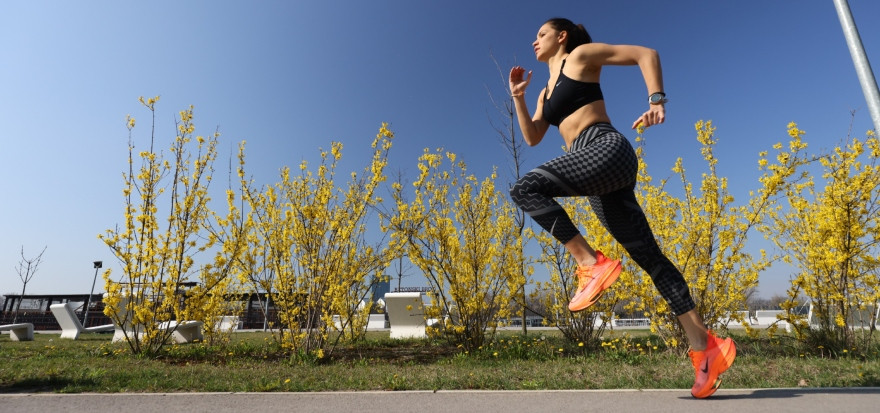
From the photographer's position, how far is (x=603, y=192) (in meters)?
2.04

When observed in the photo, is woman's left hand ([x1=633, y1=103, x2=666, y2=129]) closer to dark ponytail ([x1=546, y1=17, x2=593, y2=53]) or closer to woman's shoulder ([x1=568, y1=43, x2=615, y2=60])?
woman's shoulder ([x1=568, y1=43, x2=615, y2=60])

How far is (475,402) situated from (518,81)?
1941 mm

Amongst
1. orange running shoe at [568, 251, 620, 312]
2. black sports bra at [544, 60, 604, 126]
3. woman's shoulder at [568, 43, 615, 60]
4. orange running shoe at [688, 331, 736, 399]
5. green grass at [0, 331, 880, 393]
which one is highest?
woman's shoulder at [568, 43, 615, 60]

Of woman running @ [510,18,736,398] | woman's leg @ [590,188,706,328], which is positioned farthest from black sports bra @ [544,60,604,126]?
woman's leg @ [590,188,706,328]

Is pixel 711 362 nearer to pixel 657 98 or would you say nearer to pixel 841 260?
pixel 657 98

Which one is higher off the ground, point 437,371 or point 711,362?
point 711,362

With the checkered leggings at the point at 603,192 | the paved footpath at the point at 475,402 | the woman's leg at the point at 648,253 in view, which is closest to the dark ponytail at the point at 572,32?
the checkered leggings at the point at 603,192

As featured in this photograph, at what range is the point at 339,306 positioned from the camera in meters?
6.97

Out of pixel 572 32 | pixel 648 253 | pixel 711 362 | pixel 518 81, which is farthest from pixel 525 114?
pixel 711 362

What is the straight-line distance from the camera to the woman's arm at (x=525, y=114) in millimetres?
2490

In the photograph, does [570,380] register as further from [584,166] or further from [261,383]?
[261,383]

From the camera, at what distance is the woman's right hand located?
255 centimetres

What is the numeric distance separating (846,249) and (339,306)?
6.89 m

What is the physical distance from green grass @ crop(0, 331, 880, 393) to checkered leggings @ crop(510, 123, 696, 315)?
1273 millimetres
